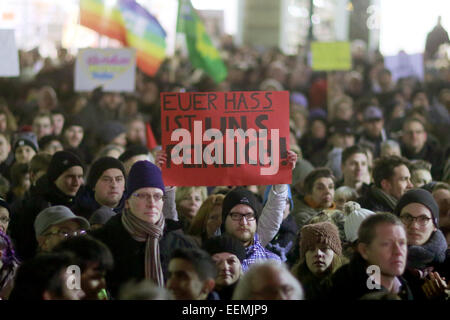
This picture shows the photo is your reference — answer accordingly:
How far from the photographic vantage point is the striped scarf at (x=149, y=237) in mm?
4664

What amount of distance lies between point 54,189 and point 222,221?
1726mm

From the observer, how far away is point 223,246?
4758 millimetres

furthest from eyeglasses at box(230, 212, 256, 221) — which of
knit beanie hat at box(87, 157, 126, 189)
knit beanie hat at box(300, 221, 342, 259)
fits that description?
knit beanie hat at box(87, 157, 126, 189)

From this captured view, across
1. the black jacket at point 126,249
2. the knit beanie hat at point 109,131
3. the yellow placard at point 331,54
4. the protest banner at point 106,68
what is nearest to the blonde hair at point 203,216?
the black jacket at point 126,249

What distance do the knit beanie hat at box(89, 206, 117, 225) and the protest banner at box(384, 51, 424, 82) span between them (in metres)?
10.5

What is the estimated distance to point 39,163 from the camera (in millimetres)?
7359

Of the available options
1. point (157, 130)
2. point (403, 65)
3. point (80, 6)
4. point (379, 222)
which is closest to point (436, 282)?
point (379, 222)

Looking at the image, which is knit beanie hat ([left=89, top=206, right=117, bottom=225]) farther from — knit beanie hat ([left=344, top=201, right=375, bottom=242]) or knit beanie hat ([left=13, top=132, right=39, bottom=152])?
knit beanie hat ([left=13, top=132, right=39, bottom=152])

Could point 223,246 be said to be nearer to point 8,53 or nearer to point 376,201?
point 376,201

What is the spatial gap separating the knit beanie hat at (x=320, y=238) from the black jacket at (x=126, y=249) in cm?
71

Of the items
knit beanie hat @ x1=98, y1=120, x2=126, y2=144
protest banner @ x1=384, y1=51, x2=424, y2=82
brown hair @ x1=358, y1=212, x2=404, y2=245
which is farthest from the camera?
protest banner @ x1=384, y1=51, x2=424, y2=82

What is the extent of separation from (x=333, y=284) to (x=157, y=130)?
7.27 metres

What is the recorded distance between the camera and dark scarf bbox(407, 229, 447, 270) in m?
5.08
